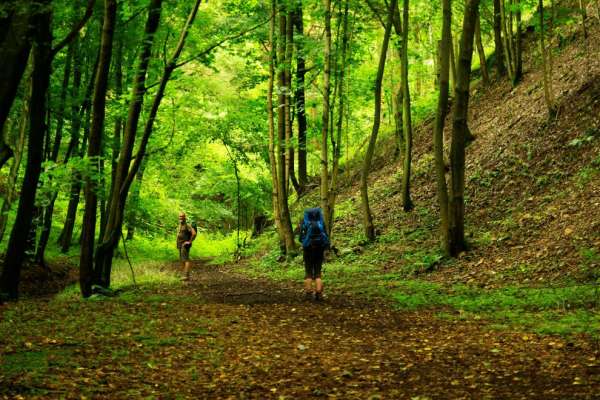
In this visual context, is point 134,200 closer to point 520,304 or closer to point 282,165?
point 282,165

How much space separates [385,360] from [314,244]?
14.2 ft

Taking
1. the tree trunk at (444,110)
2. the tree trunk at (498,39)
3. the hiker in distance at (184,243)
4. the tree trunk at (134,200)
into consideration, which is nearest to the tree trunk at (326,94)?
the tree trunk at (444,110)

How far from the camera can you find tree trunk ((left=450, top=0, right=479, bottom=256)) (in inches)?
452

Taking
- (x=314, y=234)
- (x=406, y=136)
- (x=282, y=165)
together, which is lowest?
(x=314, y=234)

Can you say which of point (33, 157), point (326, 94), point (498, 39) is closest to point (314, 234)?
point (33, 157)

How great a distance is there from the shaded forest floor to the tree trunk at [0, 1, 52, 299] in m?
1.56

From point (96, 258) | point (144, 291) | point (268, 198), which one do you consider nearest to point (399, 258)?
point (144, 291)

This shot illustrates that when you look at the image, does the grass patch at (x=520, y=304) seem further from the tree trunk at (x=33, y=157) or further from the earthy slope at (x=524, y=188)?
the tree trunk at (x=33, y=157)

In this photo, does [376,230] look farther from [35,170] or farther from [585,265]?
[35,170]

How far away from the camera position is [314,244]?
1009 cm

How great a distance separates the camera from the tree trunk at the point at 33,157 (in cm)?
891

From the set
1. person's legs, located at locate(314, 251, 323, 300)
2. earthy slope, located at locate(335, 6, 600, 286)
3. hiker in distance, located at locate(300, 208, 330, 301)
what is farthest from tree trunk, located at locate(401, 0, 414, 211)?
person's legs, located at locate(314, 251, 323, 300)

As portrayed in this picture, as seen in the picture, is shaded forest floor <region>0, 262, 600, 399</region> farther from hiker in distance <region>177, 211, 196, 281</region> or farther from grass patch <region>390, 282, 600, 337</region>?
hiker in distance <region>177, 211, 196, 281</region>

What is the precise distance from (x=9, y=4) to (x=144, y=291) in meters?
8.70
